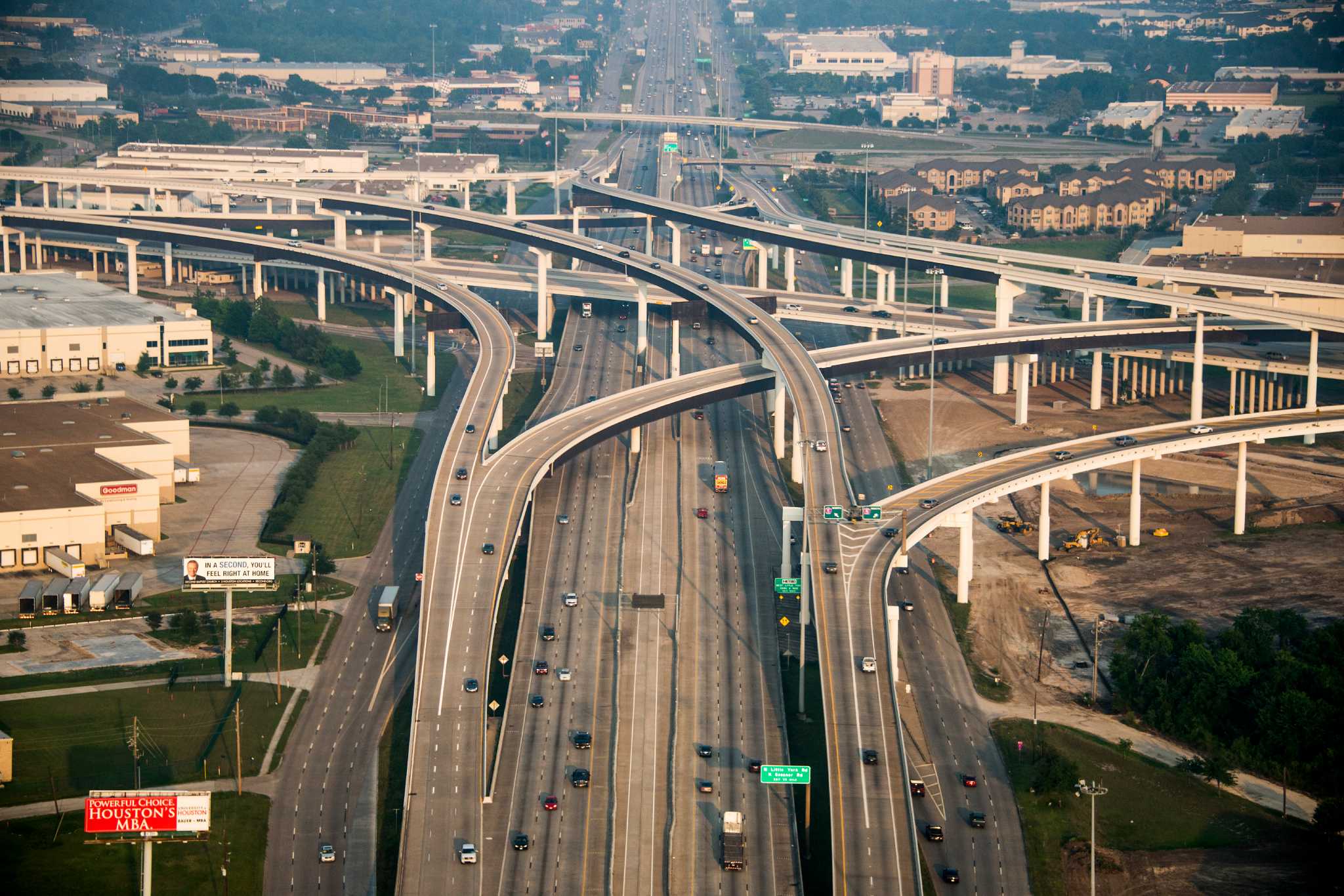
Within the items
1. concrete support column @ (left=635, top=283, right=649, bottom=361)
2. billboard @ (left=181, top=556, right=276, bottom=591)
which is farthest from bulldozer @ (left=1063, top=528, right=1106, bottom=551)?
billboard @ (left=181, top=556, right=276, bottom=591)

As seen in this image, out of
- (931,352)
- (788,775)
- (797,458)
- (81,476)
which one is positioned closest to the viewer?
(788,775)

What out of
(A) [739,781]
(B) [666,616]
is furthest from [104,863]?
(B) [666,616]

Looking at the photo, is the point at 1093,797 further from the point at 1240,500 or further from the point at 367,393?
the point at 367,393

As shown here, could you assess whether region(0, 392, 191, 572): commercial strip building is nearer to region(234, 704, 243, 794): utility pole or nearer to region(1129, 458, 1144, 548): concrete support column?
region(234, 704, 243, 794): utility pole

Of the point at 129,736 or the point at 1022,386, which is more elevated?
the point at 1022,386

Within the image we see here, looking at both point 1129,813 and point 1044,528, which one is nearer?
point 1129,813

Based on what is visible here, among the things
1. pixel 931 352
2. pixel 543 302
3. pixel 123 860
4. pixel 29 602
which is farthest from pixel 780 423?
pixel 123 860

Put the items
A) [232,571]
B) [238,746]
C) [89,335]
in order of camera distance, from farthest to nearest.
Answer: [89,335]
[232,571]
[238,746]

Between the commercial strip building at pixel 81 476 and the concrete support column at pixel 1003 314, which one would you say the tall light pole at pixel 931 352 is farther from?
the commercial strip building at pixel 81 476
